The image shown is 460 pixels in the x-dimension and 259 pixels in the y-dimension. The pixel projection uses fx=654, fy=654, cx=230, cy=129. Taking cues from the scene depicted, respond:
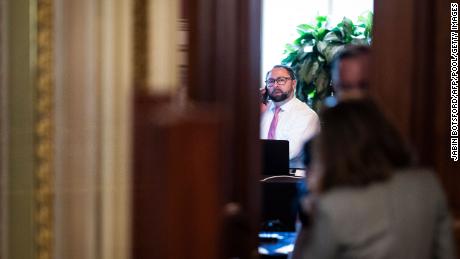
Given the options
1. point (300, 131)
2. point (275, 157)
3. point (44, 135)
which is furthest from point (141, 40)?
point (300, 131)

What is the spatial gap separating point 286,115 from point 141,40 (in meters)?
3.22

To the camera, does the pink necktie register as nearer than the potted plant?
Yes

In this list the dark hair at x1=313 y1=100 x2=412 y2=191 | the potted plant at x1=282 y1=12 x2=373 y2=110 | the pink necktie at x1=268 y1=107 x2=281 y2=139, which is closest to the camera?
the dark hair at x1=313 y1=100 x2=412 y2=191

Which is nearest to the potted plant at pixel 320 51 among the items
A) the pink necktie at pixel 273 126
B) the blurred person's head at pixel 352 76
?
the pink necktie at pixel 273 126

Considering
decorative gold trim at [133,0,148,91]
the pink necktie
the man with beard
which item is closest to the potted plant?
the man with beard

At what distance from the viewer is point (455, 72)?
2020 mm

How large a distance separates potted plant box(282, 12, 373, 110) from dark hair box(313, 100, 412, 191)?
3.76m

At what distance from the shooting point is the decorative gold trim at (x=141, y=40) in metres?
1.61

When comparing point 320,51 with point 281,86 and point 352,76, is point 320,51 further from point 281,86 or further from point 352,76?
point 352,76

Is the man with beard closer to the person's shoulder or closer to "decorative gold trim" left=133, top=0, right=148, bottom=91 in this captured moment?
the person's shoulder

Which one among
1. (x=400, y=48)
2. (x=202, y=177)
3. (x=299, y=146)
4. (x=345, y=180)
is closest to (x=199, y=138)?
(x=202, y=177)

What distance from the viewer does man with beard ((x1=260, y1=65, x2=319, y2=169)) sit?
183 inches

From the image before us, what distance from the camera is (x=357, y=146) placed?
155 cm

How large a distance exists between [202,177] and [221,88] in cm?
64
